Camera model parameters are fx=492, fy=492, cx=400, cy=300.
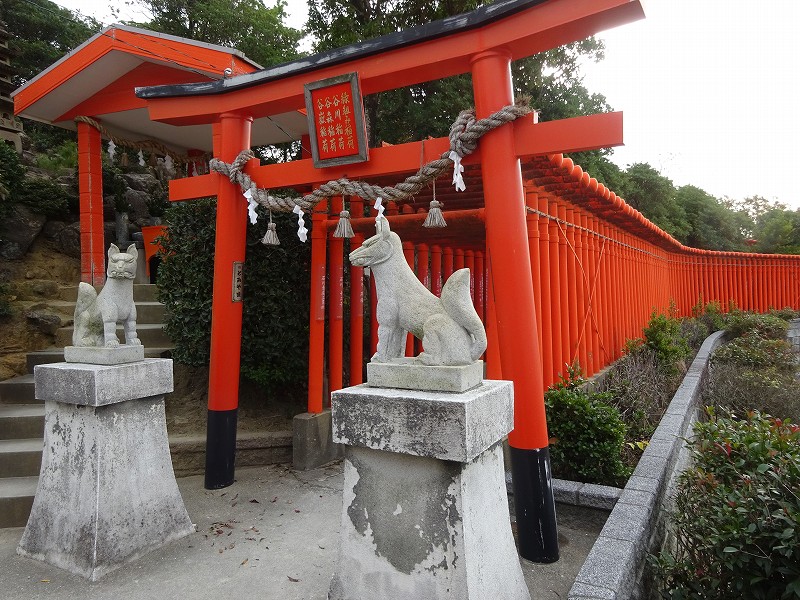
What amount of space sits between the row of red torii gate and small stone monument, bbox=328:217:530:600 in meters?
1.05

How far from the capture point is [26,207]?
8680 mm

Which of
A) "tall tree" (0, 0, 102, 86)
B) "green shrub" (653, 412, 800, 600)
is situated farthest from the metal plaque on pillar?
"tall tree" (0, 0, 102, 86)

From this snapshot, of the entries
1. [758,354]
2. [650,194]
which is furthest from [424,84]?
[650,194]

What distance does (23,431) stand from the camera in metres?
5.15

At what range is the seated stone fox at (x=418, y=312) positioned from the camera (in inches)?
99.9

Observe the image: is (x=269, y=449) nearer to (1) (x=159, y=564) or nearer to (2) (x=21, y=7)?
(1) (x=159, y=564)

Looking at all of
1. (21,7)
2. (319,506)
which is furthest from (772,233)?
(21,7)

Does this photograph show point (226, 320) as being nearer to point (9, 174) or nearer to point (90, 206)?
point (90, 206)

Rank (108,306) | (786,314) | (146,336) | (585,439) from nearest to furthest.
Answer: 1. (108,306)
2. (585,439)
3. (146,336)
4. (786,314)

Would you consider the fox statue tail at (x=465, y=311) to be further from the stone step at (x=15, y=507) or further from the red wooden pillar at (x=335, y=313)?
the stone step at (x=15, y=507)

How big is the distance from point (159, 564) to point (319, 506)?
4.53 feet

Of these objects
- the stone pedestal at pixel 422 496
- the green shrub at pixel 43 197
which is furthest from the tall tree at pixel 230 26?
the stone pedestal at pixel 422 496

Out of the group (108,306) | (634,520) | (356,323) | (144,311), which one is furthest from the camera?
(144,311)

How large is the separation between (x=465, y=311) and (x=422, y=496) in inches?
37.0
